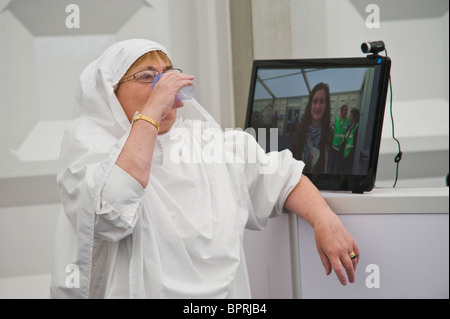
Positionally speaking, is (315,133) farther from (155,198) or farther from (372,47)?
(155,198)

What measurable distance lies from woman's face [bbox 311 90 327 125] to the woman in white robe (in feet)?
0.55

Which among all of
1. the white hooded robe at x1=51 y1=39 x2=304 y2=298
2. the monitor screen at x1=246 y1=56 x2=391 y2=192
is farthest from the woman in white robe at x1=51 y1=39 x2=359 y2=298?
the monitor screen at x1=246 y1=56 x2=391 y2=192

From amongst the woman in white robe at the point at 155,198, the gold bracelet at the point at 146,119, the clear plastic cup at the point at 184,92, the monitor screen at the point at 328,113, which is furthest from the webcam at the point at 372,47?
the gold bracelet at the point at 146,119

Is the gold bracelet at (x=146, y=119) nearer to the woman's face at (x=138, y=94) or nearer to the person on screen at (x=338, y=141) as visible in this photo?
the woman's face at (x=138, y=94)

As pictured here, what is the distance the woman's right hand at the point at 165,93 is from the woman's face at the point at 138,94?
0.17 feet

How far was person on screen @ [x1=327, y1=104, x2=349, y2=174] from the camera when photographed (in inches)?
55.4

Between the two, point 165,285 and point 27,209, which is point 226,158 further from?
point 27,209

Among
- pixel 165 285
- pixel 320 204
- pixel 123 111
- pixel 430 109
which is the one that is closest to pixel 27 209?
pixel 123 111

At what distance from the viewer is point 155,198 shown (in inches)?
47.5

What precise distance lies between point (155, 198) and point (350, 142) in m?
0.49

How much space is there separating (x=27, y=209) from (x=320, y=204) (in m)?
1.11

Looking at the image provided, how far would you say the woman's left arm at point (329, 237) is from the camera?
120 cm

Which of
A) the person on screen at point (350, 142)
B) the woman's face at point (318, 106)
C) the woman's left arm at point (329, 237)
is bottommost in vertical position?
the woman's left arm at point (329, 237)

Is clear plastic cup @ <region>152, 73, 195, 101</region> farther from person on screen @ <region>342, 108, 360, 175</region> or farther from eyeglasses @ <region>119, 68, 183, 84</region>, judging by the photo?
person on screen @ <region>342, 108, 360, 175</region>
